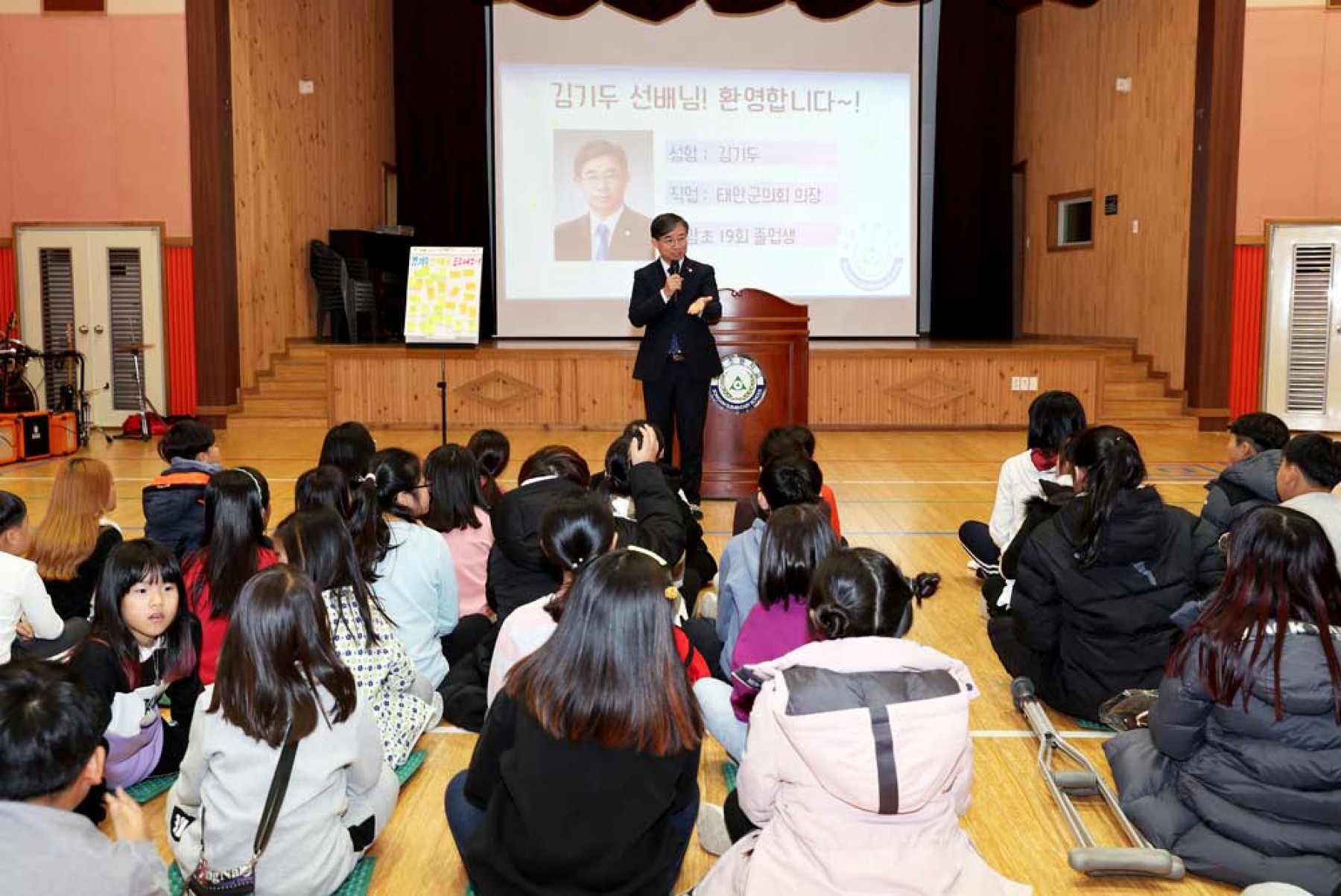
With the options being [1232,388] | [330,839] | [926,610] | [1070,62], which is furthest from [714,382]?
[1070,62]

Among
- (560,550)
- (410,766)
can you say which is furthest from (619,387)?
(560,550)

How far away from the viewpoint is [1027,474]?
16.3 feet

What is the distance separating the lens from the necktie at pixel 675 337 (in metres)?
6.54

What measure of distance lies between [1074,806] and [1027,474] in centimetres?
195

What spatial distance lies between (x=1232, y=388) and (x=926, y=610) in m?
7.19

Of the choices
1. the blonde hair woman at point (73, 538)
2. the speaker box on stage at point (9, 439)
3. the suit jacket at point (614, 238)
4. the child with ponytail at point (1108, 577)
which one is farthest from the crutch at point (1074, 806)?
the suit jacket at point (614, 238)

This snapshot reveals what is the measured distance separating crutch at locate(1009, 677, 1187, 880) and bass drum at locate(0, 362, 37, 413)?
26.6ft

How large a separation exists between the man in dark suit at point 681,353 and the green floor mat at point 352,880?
3823 millimetres

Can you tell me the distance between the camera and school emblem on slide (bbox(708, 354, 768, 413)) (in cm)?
705

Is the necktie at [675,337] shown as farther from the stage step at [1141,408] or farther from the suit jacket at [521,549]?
the stage step at [1141,408]

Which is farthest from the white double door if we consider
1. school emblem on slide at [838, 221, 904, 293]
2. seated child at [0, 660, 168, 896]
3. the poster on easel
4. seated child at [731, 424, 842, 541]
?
seated child at [0, 660, 168, 896]

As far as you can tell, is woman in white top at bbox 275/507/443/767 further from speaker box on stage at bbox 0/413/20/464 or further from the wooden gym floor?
speaker box on stage at bbox 0/413/20/464

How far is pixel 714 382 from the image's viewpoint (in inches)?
278

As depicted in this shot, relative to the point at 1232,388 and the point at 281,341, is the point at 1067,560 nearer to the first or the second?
the point at 1232,388
